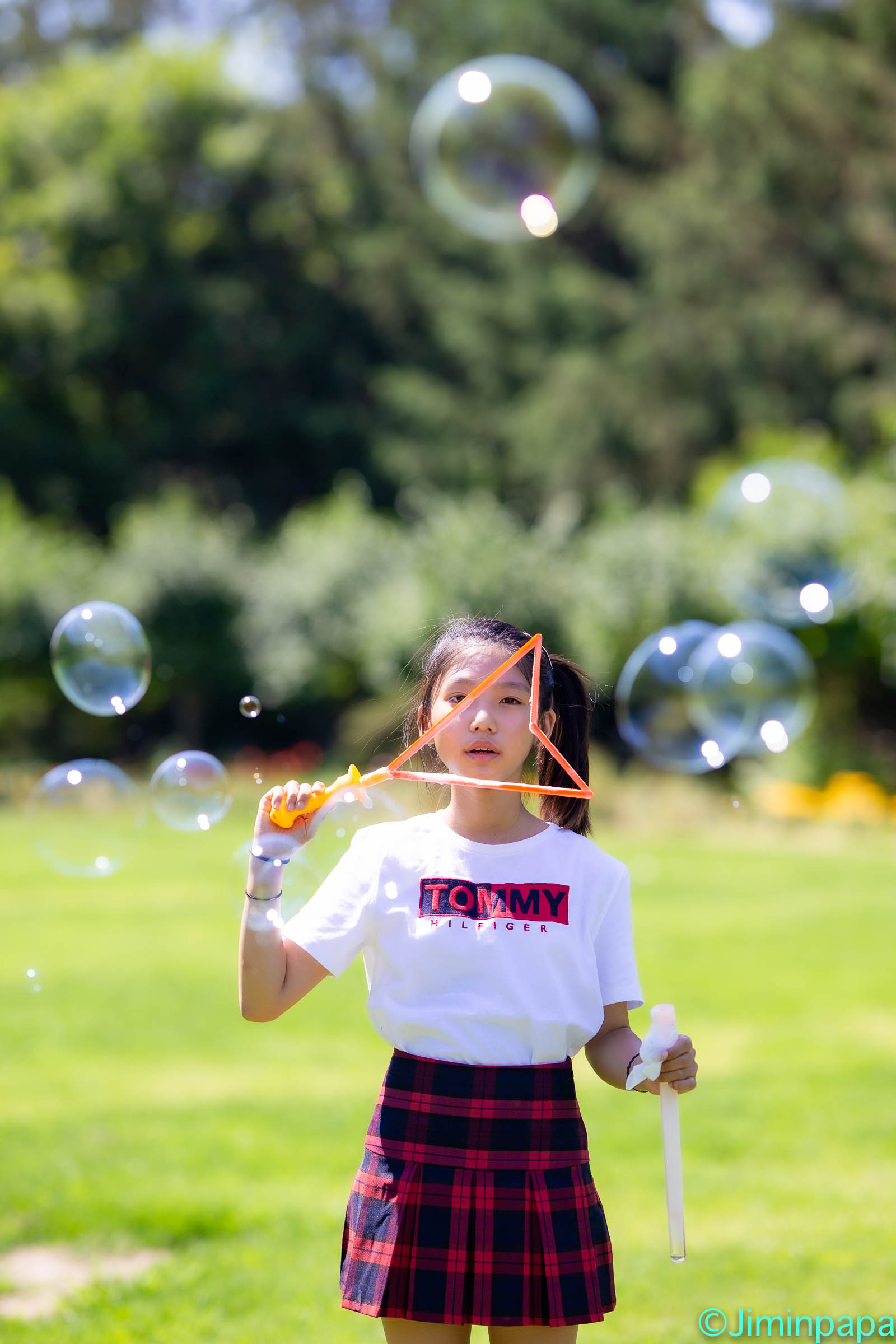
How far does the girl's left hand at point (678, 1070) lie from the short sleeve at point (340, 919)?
16.3 inches

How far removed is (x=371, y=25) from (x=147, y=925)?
2574 centimetres

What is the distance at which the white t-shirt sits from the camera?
1.80m

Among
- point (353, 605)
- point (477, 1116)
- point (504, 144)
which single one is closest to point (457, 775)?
point (477, 1116)

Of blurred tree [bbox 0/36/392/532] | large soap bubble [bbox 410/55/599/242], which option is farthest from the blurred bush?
large soap bubble [bbox 410/55/599/242]

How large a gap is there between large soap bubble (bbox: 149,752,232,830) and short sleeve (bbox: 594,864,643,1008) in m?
1.28

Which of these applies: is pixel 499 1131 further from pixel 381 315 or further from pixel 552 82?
pixel 381 315

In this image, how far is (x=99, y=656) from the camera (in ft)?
12.1

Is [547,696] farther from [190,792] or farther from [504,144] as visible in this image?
[504,144]

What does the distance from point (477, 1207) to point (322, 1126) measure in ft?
9.88

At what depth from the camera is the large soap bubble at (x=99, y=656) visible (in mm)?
3631

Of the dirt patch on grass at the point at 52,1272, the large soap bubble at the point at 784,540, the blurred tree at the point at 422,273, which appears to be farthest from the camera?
the blurred tree at the point at 422,273

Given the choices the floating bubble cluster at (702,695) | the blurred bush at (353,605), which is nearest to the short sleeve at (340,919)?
the floating bubble cluster at (702,695)

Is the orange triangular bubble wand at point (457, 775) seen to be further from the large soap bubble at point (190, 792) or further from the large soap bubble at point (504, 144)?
the large soap bubble at point (504, 144)

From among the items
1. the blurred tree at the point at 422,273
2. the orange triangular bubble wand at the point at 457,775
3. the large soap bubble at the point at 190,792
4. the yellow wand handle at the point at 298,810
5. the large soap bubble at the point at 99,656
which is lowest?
the yellow wand handle at the point at 298,810
